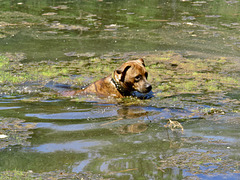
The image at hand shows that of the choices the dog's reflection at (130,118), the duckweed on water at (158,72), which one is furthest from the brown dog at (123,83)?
the dog's reflection at (130,118)

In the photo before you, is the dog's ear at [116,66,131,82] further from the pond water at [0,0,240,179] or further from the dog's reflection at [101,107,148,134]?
the dog's reflection at [101,107,148,134]

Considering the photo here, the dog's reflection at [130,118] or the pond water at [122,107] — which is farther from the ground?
the pond water at [122,107]

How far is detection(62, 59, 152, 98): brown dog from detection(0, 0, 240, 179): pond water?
0.26 metres

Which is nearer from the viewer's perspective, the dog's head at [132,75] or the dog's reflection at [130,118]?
the dog's reflection at [130,118]

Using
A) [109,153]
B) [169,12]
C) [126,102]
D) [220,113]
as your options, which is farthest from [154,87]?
[169,12]

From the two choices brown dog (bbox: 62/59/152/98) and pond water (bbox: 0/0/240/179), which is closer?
pond water (bbox: 0/0/240/179)

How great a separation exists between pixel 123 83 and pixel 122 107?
2.85ft

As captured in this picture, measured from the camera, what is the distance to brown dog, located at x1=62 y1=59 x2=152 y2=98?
25.4 ft

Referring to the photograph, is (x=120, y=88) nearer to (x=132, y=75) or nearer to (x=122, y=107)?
(x=132, y=75)

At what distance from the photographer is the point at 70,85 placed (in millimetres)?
8672

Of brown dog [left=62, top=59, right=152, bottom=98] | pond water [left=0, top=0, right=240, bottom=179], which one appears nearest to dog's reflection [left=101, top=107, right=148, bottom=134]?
pond water [left=0, top=0, right=240, bottom=179]

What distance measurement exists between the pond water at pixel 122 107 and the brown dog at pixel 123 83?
0.26 meters

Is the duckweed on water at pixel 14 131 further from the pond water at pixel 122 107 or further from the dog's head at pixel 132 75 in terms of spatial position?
the dog's head at pixel 132 75

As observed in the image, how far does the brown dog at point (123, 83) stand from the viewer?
305 inches
